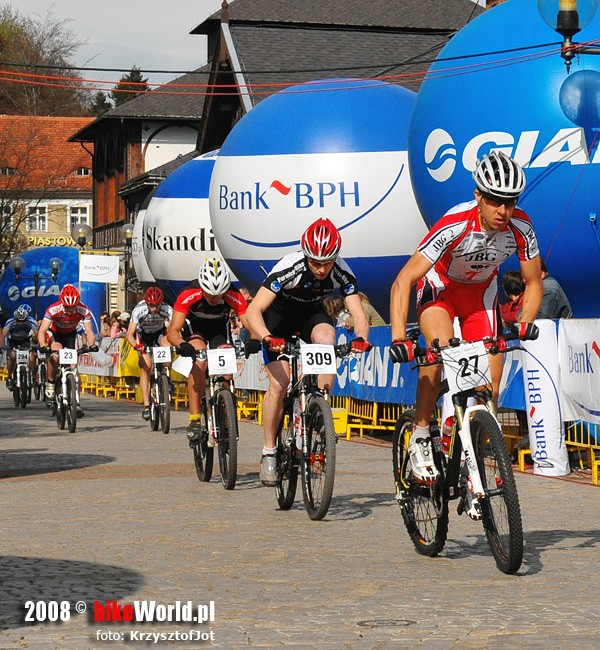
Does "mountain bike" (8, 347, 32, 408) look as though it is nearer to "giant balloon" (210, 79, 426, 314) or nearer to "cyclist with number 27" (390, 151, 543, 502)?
"giant balloon" (210, 79, 426, 314)

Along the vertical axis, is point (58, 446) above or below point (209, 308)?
below

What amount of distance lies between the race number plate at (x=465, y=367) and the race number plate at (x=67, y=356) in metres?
12.9

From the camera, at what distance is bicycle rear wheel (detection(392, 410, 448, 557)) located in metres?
7.93

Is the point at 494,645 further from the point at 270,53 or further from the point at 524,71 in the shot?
the point at 270,53

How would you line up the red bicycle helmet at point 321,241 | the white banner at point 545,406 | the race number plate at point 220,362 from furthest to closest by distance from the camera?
the white banner at point 545,406 → the race number plate at point 220,362 → the red bicycle helmet at point 321,241

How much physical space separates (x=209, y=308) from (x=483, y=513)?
580 centimetres

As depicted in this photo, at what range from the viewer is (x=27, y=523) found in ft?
32.1

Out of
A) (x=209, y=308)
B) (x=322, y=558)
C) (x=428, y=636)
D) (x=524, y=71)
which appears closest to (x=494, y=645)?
(x=428, y=636)

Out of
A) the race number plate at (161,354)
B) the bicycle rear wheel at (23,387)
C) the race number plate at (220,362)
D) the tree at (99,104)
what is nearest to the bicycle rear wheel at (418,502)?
the race number plate at (220,362)

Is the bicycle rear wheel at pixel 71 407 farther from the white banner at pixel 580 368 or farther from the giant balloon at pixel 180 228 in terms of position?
the giant balloon at pixel 180 228

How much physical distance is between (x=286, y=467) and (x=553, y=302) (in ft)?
16.9

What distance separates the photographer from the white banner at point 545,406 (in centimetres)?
1288

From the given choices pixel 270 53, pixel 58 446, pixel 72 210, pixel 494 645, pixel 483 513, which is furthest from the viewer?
pixel 72 210

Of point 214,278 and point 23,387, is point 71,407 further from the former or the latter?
point 23,387
